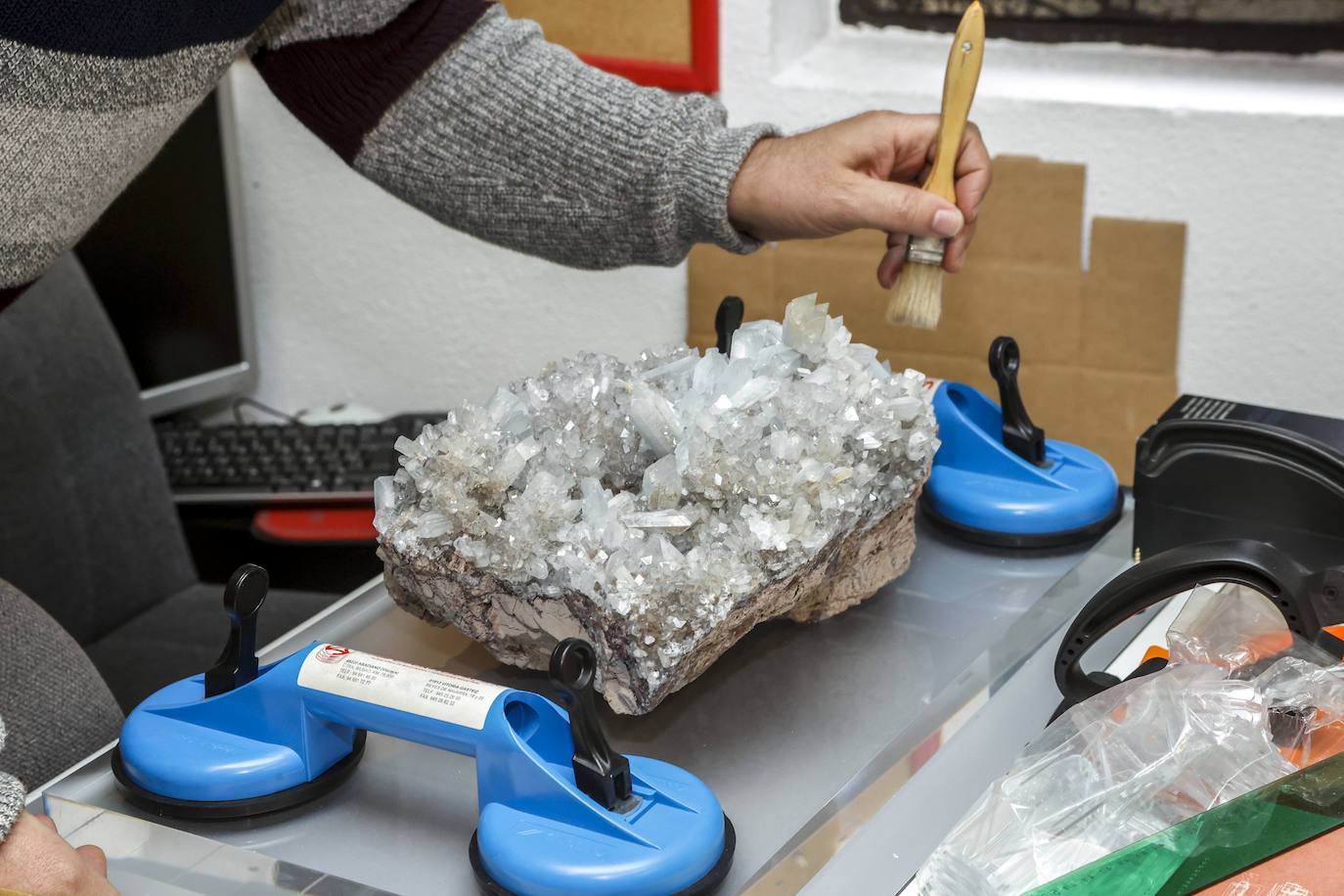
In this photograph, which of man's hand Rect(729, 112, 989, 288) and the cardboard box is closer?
man's hand Rect(729, 112, 989, 288)

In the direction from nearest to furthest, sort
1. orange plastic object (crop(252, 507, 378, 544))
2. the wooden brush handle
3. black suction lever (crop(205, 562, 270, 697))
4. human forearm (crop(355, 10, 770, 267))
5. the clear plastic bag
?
1. the clear plastic bag
2. black suction lever (crop(205, 562, 270, 697))
3. the wooden brush handle
4. human forearm (crop(355, 10, 770, 267))
5. orange plastic object (crop(252, 507, 378, 544))

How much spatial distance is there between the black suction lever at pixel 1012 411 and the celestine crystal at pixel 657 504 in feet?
0.37

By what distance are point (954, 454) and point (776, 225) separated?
20 centimetres

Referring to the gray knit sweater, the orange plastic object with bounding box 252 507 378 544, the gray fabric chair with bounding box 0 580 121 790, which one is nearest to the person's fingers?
the gray fabric chair with bounding box 0 580 121 790

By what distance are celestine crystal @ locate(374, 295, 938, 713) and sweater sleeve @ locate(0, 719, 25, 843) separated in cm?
18

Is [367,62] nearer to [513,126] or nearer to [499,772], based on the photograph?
[513,126]

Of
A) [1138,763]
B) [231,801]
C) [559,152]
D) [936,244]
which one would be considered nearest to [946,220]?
[936,244]

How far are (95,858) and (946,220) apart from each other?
563 millimetres

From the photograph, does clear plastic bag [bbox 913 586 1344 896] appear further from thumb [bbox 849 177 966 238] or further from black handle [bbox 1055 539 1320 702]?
thumb [bbox 849 177 966 238]

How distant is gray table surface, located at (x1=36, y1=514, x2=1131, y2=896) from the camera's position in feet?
1.71

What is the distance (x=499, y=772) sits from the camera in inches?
19.9

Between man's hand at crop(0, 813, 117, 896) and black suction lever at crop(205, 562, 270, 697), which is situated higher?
black suction lever at crop(205, 562, 270, 697)

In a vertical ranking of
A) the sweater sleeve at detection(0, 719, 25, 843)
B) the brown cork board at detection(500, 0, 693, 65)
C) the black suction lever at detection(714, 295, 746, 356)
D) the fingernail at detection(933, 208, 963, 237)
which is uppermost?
the brown cork board at detection(500, 0, 693, 65)

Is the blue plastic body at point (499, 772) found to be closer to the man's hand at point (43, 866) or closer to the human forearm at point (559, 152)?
the man's hand at point (43, 866)
